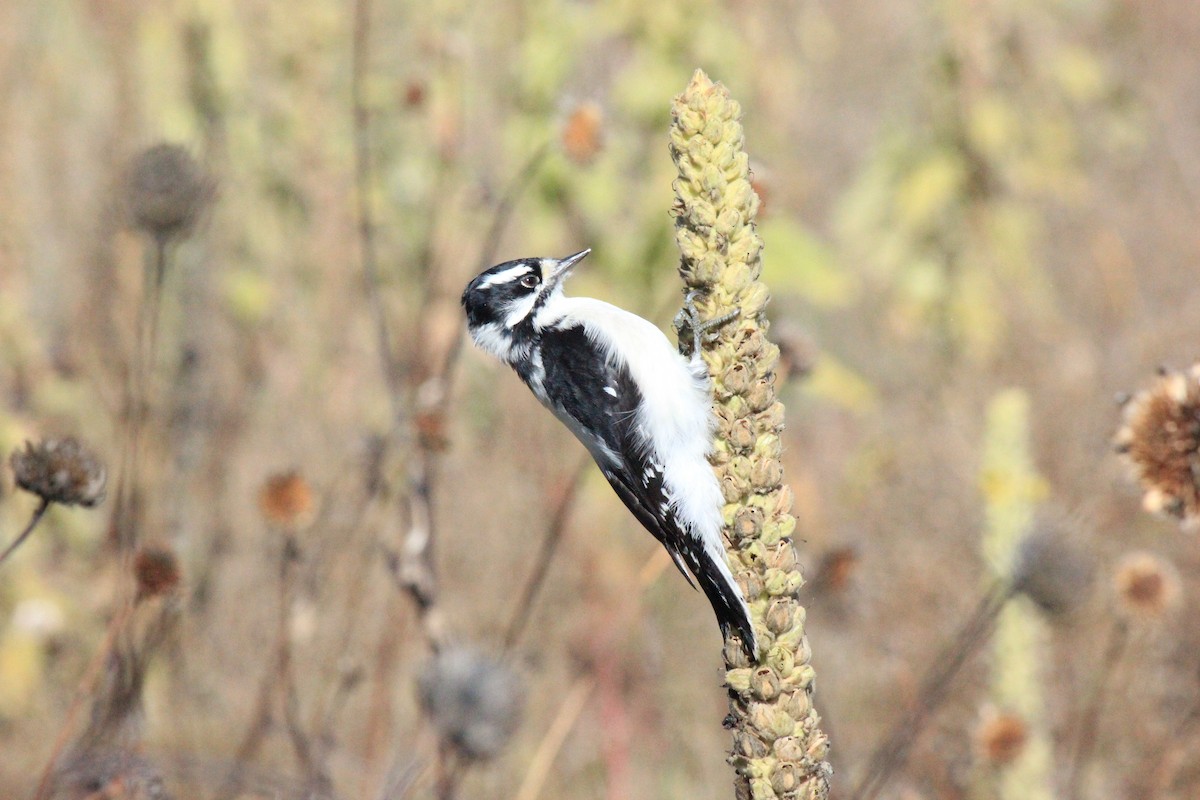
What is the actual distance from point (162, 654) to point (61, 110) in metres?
2.96

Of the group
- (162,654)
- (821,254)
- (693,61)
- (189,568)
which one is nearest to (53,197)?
(189,568)

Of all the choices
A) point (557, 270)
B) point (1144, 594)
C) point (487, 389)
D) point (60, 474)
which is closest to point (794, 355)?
point (557, 270)

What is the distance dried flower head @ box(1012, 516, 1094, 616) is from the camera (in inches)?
113

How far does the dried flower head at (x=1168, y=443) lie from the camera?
218 cm

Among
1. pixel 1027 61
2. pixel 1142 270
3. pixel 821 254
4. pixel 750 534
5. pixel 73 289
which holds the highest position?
pixel 1027 61

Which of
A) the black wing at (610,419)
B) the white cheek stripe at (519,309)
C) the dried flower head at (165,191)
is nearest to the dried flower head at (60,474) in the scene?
the dried flower head at (165,191)

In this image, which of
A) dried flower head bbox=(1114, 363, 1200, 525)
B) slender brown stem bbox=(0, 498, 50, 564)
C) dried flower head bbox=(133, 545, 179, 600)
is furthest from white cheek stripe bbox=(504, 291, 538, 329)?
dried flower head bbox=(1114, 363, 1200, 525)

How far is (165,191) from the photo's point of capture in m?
2.99

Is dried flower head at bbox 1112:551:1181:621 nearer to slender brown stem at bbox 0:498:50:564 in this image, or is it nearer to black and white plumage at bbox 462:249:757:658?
black and white plumage at bbox 462:249:757:658

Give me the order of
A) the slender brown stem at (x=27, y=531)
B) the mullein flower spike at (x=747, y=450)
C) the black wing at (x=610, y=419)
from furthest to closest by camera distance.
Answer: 1. the black wing at (x=610, y=419)
2. the slender brown stem at (x=27, y=531)
3. the mullein flower spike at (x=747, y=450)

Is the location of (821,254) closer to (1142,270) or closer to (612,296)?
(612,296)

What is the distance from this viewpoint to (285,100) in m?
5.37

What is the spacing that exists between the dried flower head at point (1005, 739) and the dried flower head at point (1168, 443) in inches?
46.4

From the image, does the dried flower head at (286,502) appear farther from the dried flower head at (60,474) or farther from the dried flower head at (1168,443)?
the dried flower head at (1168,443)
